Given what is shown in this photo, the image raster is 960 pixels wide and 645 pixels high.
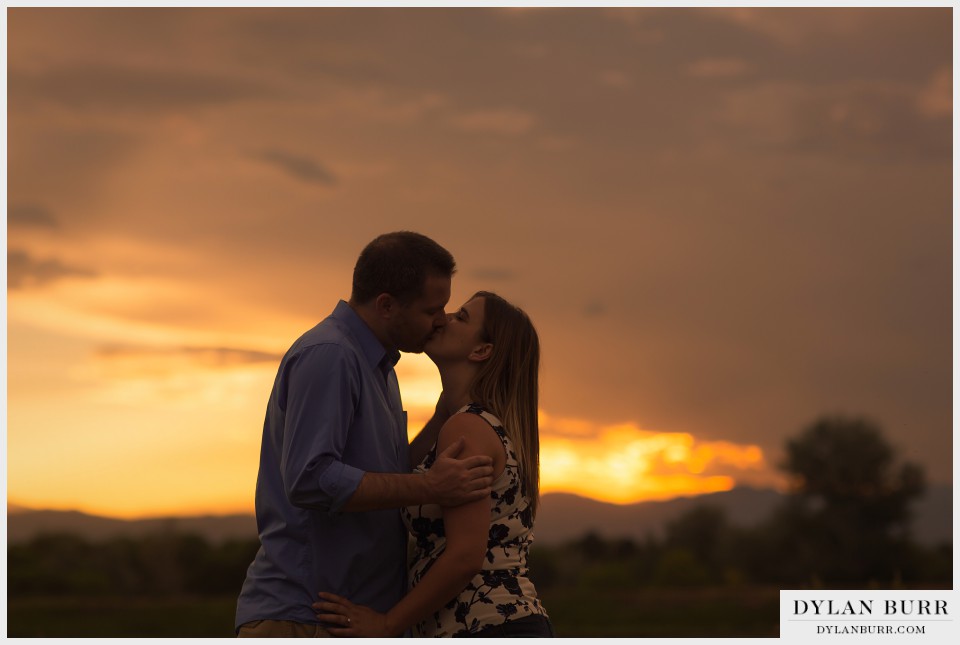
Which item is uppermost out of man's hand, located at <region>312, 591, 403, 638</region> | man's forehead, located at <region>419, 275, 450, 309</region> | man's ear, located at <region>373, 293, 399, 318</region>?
man's forehead, located at <region>419, 275, 450, 309</region>

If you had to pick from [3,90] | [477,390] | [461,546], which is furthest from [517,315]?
[3,90]

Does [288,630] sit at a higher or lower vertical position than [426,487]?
lower

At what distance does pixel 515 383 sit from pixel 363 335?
2.06ft

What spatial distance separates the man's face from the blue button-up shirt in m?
0.14

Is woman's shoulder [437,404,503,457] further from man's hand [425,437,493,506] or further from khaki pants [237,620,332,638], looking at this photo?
khaki pants [237,620,332,638]

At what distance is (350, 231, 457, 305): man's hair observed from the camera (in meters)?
4.00

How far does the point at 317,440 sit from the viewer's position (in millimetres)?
3557

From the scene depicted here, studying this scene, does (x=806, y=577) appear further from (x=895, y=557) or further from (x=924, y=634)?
(x=924, y=634)

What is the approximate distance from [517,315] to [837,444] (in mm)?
22729

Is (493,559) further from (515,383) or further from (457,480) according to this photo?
(515,383)

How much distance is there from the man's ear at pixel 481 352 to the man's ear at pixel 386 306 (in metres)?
0.36

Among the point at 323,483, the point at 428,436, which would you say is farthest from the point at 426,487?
the point at 428,436

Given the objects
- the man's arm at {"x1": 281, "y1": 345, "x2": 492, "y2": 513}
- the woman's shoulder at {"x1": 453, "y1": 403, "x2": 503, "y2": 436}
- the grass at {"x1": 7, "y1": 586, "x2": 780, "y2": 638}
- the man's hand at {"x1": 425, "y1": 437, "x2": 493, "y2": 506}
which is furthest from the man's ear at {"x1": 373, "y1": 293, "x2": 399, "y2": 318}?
the grass at {"x1": 7, "y1": 586, "x2": 780, "y2": 638}

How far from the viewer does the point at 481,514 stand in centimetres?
368
